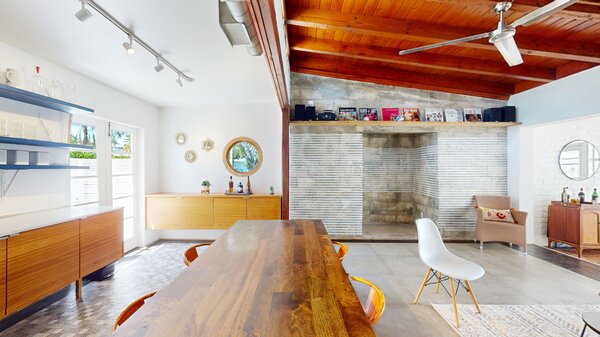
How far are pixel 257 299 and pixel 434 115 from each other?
4.96 metres

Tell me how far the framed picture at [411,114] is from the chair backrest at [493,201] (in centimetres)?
175

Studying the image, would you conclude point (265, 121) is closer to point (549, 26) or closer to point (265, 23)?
point (265, 23)

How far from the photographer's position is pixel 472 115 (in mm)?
5148

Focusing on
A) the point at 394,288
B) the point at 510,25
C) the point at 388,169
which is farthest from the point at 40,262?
the point at 388,169

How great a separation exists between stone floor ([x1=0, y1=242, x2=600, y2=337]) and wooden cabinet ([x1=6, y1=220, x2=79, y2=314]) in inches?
13.7

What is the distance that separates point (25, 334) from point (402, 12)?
4.80 metres

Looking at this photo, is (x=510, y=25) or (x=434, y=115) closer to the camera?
(x=510, y=25)

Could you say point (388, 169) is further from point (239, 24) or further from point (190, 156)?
point (239, 24)

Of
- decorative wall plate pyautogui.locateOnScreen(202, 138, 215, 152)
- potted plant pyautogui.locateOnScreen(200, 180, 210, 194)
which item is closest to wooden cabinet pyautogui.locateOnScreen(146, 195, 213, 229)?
potted plant pyautogui.locateOnScreen(200, 180, 210, 194)

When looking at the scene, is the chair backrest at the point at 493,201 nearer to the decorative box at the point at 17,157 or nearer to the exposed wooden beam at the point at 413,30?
the exposed wooden beam at the point at 413,30

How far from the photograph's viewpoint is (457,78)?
199 inches

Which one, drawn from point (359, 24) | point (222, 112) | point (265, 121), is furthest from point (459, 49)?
point (222, 112)

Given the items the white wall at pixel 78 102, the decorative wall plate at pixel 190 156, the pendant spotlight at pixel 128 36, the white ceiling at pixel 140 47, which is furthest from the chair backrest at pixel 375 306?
the decorative wall plate at pixel 190 156

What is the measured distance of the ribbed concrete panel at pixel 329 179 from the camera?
5.09 meters
